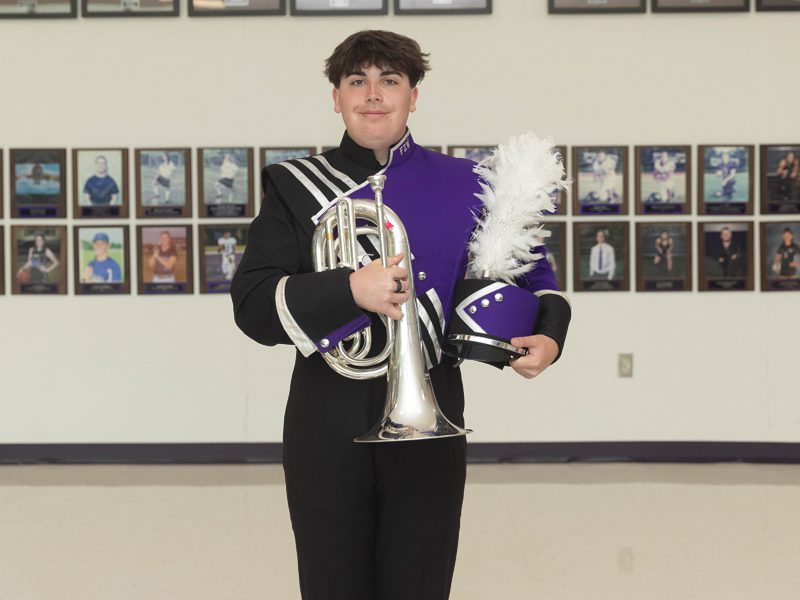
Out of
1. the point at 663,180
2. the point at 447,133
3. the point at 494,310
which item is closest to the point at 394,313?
the point at 494,310

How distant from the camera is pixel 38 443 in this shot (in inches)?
256

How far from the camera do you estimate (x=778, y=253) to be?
6.44m

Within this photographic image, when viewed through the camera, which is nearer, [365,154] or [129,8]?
[365,154]

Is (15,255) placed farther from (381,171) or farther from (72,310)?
(381,171)

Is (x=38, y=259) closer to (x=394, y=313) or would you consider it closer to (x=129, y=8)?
Answer: (x=129, y=8)

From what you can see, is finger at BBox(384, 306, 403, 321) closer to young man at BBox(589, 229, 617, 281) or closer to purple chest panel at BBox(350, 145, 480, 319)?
purple chest panel at BBox(350, 145, 480, 319)

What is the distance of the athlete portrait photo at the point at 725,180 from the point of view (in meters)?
6.42

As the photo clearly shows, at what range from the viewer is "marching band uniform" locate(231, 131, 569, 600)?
2.21 metres

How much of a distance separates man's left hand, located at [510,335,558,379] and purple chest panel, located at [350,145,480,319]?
0.17 metres

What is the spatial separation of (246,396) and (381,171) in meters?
4.24

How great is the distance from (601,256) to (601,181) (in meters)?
0.42

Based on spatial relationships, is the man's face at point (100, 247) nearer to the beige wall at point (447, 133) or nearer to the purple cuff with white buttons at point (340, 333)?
the beige wall at point (447, 133)

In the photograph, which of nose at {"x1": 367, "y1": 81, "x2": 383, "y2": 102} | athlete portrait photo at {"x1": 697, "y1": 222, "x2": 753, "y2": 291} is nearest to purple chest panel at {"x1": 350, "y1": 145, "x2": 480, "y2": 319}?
nose at {"x1": 367, "y1": 81, "x2": 383, "y2": 102}

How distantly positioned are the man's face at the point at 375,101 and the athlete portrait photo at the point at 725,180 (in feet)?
14.5
